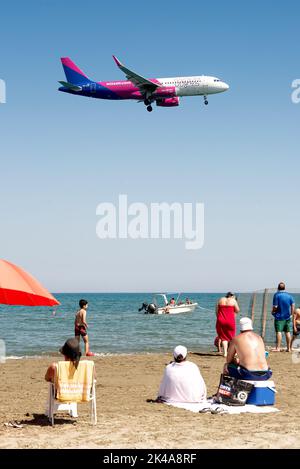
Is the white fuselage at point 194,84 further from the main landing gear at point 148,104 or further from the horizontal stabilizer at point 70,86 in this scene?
Result: the horizontal stabilizer at point 70,86

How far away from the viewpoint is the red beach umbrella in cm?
714

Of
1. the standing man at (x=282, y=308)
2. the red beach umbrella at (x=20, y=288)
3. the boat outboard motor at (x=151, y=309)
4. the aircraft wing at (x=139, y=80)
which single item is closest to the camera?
the red beach umbrella at (x=20, y=288)

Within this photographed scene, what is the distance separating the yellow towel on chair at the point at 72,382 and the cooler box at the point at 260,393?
2558mm

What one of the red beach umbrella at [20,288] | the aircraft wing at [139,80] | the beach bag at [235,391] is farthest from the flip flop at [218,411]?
the aircraft wing at [139,80]

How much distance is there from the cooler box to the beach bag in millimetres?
83

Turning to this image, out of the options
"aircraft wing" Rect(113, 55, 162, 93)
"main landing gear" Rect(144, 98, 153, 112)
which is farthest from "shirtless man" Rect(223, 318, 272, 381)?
"main landing gear" Rect(144, 98, 153, 112)

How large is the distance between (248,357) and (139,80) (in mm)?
31072

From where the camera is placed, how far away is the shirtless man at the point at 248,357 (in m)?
8.80

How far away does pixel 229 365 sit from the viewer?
354 inches

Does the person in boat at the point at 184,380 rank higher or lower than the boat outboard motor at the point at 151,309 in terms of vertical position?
higher

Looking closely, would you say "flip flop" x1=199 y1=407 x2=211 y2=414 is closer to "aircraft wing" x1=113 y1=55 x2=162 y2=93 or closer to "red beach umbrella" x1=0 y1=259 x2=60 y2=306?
"red beach umbrella" x1=0 y1=259 x2=60 y2=306

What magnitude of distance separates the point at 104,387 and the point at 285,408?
12.4 ft

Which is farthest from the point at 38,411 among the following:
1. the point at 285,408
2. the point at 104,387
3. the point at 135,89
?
the point at 135,89
